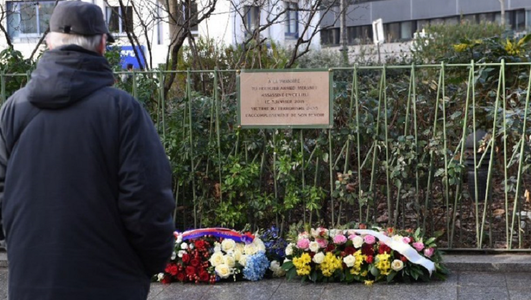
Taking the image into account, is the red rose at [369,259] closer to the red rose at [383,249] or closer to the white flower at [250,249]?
the red rose at [383,249]

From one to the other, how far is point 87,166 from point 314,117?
442 cm

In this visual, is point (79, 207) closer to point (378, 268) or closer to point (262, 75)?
point (378, 268)

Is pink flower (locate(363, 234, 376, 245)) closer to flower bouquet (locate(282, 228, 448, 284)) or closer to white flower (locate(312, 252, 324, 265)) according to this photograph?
flower bouquet (locate(282, 228, 448, 284))

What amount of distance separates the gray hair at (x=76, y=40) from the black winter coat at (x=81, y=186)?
0.03 meters

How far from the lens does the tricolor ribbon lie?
732cm

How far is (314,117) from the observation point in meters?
7.63

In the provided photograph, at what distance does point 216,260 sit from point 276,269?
471 millimetres

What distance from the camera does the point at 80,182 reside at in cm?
334

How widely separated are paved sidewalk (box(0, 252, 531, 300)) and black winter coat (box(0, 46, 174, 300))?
3.43 m

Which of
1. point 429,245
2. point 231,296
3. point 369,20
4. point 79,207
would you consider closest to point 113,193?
point 79,207

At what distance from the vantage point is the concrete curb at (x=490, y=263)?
727cm

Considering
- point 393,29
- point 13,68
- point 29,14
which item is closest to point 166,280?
point 13,68

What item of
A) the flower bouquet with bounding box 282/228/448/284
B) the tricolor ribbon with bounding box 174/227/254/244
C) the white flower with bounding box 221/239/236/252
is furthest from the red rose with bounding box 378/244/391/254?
the white flower with bounding box 221/239/236/252

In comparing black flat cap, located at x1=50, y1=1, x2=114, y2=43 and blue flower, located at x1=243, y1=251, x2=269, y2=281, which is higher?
black flat cap, located at x1=50, y1=1, x2=114, y2=43
